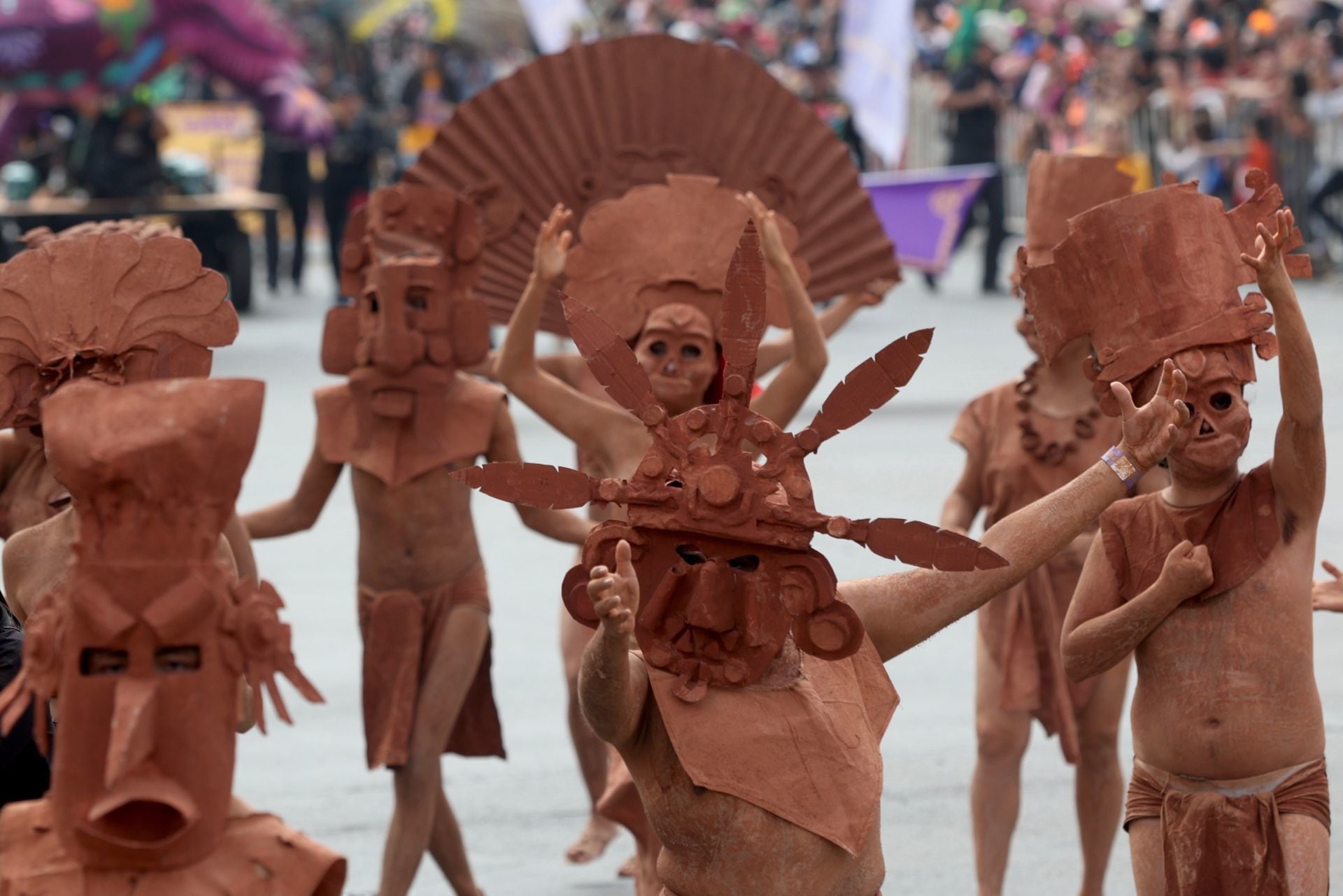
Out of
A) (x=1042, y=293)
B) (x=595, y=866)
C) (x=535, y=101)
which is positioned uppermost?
(x=535, y=101)

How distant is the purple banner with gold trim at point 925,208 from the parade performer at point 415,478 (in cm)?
1081

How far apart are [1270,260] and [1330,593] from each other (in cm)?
93

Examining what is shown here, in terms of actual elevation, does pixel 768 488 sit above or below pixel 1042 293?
Result: below

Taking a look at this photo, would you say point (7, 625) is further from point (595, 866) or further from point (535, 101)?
point (535, 101)

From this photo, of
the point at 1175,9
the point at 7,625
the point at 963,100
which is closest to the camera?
the point at 7,625

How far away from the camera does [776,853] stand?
144 inches

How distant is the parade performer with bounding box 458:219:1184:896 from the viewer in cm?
353

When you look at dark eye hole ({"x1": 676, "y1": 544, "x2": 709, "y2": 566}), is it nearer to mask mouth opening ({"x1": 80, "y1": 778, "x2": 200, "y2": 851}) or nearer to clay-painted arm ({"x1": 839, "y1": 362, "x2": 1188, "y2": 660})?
clay-painted arm ({"x1": 839, "y1": 362, "x2": 1188, "y2": 660})

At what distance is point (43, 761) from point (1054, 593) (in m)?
2.91

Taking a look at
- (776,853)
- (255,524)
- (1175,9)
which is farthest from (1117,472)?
(1175,9)

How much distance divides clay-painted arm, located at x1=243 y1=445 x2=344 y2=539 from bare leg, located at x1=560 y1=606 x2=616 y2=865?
0.89 metres

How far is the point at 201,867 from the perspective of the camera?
3105 millimetres

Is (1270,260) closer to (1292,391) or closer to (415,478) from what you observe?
(1292,391)

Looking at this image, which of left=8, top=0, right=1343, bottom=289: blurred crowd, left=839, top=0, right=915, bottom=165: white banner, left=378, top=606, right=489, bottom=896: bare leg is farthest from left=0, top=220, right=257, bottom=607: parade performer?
left=839, top=0, right=915, bottom=165: white banner
